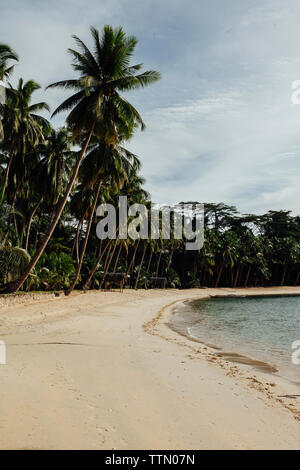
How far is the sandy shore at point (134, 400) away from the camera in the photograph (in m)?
3.83

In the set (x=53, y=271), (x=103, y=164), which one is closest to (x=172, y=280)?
(x=53, y=271)

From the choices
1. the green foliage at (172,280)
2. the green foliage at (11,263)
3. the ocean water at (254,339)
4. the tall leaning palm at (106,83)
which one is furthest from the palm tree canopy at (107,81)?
the green foliage at (172,280)

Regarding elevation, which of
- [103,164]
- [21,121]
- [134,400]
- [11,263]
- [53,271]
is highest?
[21,121]

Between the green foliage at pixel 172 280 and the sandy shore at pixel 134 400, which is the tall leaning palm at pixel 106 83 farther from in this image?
the green foliage at pixel 172 280

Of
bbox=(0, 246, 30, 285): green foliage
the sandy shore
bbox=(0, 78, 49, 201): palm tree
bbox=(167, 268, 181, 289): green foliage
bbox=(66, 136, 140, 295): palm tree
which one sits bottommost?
bbox=(167, 268, 181, 289): green foliage

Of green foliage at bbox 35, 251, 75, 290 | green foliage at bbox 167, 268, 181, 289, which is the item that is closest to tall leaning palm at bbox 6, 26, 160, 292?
green foliage at bbox 35, 251, 75, 290

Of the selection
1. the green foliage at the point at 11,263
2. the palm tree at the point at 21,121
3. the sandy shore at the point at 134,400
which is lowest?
the sandy shore at the point at 134,400

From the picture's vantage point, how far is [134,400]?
200 inches

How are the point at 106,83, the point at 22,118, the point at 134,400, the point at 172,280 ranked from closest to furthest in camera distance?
the point at 134,400 → the point at 106,83 → the point at 22,118 → the point at 172,280

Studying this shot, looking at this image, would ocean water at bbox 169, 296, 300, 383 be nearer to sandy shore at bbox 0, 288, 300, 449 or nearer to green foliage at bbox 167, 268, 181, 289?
sandy shore at bbox 0, 288, 300, 449

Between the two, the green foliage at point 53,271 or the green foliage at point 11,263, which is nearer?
the green foliage at point 11,263

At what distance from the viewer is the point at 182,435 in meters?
4.02

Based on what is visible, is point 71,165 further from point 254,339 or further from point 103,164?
point 254,339

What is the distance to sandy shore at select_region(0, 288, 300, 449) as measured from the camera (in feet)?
12.6
